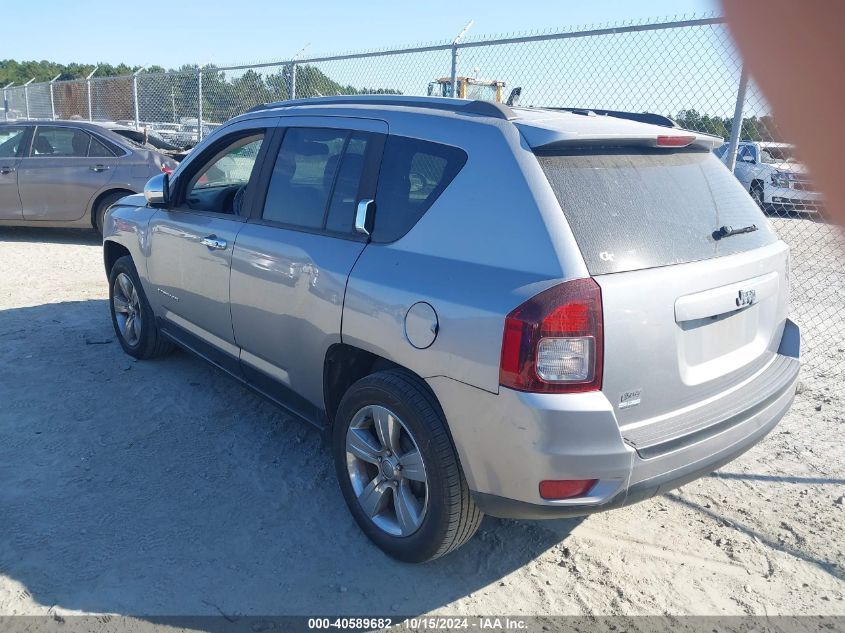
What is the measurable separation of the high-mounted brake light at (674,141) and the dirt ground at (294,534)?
68.6 inches

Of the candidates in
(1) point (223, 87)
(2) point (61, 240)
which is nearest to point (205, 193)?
(2) point (61, 240)

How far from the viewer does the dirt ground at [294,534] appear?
2881 millimetres

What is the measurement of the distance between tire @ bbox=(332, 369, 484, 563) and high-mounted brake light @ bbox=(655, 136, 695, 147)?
1.40 m

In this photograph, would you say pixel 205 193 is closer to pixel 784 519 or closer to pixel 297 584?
pixel 297 584

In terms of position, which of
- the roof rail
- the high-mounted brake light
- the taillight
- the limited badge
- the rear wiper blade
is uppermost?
the roof rail

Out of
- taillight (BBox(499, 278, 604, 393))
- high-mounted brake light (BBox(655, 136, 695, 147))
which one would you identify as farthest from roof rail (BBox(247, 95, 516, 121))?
taillight (BBox(499, 278, 604, 393))

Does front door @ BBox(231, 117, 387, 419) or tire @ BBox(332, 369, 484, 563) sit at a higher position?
front door @ BBox(231, 117, 387, 419)

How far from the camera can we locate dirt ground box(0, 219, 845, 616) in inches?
113

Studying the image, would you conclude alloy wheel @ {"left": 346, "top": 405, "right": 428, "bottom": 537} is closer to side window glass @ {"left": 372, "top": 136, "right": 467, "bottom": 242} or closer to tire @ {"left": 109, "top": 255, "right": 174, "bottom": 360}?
side window glass @ {"left": 372, "top": 136, "right": 467, "bottom": 242}

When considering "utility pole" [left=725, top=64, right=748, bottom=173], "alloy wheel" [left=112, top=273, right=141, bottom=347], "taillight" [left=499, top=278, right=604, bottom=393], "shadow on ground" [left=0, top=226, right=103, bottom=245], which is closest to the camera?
"taillight" [left=499, top=278, right=604, bottom=393]

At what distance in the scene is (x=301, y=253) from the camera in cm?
342

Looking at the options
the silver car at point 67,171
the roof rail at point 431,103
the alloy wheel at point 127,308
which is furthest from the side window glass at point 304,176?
the silver car at point 67,171

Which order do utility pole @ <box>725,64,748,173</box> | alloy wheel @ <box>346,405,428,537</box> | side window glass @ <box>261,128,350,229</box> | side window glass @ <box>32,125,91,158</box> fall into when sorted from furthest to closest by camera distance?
side window glass @ <box>32,125,91,158</box>, utility pole @ <box>725,64,748,173</box>, side window glass @ <box>261,128,350,229</box>, alloy wheel @ <box>346,405,428,537</box>

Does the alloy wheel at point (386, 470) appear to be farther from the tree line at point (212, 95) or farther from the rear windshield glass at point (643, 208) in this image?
the tree line at point (212, 95)
